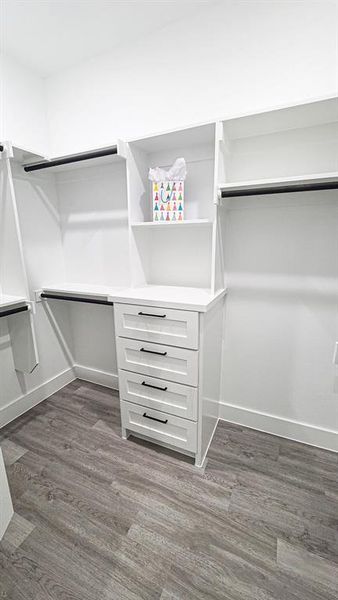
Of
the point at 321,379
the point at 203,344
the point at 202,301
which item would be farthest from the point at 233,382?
the point at 202,301

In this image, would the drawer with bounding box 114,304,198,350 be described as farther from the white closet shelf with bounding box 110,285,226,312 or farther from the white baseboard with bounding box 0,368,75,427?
the white baseboard with bounding box 0,368,75,427

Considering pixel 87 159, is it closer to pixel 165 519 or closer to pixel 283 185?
pixel 283 185

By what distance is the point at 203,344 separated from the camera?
1337 millimetres

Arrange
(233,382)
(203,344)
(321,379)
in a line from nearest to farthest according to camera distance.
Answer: (203,344) → (321,379) → (233,382)

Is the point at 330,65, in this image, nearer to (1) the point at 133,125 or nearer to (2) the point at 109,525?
(1) the point at 133,125

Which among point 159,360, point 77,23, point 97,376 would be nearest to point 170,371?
point 159,360

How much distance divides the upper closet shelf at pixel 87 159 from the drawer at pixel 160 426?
156 centimetres

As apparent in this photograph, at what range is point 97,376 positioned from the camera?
2363 millimetres

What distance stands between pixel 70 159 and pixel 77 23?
731 mm

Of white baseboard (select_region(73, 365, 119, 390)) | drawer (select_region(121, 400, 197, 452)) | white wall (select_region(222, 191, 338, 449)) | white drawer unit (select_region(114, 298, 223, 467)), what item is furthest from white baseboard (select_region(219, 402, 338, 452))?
white baseboard (select_region(73, 365, 119, 390))

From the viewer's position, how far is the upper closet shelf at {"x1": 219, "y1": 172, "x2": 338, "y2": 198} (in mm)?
1128

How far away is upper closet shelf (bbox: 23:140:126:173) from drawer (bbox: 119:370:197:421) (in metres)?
1.34

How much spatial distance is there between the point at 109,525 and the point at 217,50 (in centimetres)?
257

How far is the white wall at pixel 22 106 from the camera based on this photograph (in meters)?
1.72
